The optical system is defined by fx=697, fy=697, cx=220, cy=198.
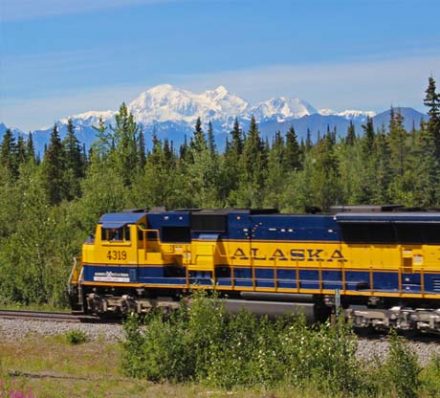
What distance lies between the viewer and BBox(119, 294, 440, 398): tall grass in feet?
43.0

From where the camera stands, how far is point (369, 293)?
18812mm

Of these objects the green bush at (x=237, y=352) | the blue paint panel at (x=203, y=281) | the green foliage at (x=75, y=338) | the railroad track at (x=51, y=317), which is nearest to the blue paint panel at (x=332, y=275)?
the blue paint panel at (x=203, y=281)

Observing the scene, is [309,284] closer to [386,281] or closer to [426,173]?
[386,281]

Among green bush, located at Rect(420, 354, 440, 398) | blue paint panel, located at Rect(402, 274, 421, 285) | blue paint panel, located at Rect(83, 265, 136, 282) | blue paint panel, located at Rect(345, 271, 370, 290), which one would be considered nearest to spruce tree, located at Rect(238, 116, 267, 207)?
blue paint panel, located at Rect(83, 265, 136, 282)

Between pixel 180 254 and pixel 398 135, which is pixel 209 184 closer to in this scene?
pixel 398 135

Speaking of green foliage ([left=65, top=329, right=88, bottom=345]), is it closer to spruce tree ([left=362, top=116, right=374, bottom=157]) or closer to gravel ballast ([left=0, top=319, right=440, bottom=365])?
gravel ballast ([left=0, top=319, right=440, bottom=365])

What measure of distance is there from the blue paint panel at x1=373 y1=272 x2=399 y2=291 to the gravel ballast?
137 centimetres

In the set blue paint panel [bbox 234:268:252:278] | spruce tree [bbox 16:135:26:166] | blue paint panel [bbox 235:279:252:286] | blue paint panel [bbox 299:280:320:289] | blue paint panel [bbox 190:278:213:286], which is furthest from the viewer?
spruce tree [bbox 16:135:26:166]

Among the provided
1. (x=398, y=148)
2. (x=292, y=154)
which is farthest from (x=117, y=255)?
(x=292, y=154)

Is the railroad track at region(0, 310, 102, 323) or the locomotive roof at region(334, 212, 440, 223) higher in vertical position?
the locomotive roof at region(334, 212, 440, 223)

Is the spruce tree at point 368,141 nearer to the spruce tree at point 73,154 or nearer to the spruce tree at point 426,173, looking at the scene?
the spruce tree at point 426,173

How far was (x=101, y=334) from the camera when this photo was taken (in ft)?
64.7

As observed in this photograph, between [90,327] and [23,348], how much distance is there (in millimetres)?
2480

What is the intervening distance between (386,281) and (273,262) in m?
3.27
